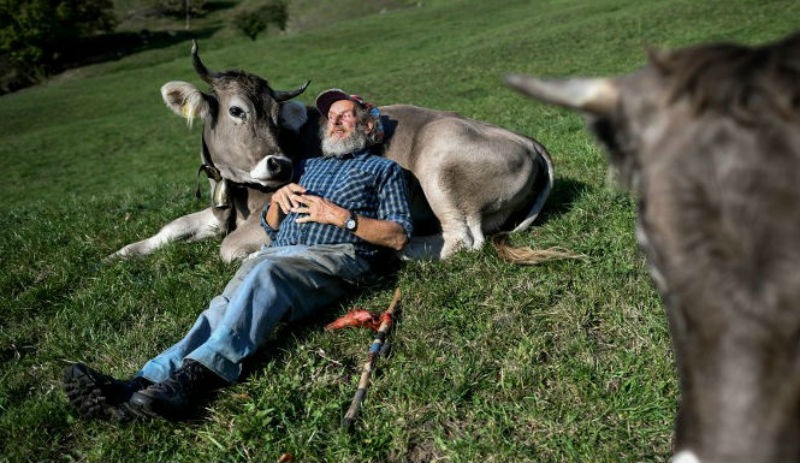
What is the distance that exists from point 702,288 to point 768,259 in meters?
0.18

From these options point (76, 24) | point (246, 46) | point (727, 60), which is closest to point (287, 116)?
point (727, 60)

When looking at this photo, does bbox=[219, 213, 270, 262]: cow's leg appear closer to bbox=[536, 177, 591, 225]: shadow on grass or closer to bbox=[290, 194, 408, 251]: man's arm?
bbox=[290, 194, 408, 251]: man's arm

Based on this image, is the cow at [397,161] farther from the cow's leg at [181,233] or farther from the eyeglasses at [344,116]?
the eyeglasses at [344,116]

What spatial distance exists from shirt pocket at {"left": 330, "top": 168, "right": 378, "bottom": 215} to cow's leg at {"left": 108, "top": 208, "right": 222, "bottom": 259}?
2.20 m

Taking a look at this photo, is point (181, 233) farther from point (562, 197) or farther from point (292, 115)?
point (562, 197)

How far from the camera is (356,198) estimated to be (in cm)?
555

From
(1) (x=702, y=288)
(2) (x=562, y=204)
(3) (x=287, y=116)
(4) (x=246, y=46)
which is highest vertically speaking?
(1) (x=702, y=288)

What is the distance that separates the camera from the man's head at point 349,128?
6.00 metres

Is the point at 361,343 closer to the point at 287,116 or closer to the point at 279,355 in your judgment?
the point at 279,355

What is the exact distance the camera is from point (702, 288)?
1841mm

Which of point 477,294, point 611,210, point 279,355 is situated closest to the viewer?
point 279,355

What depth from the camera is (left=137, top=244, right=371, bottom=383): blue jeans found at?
4.12m

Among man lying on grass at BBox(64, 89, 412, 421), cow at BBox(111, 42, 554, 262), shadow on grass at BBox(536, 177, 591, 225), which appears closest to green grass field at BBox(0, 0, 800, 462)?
shadow on grass at BBox(536, 177, 591, 225)

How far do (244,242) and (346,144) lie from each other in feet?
4.58
